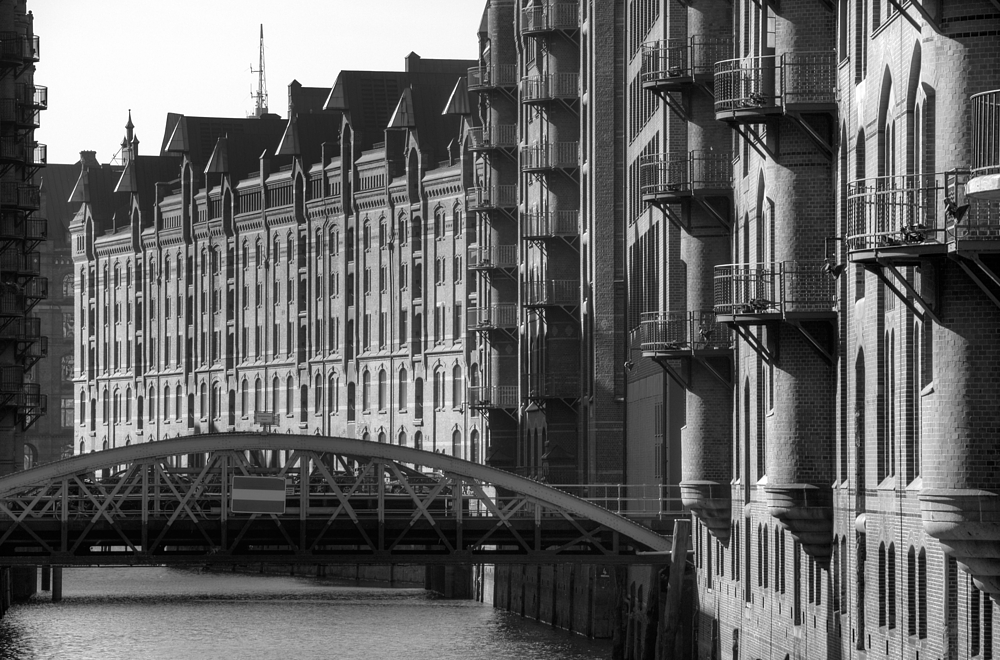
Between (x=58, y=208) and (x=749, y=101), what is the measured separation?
127 m

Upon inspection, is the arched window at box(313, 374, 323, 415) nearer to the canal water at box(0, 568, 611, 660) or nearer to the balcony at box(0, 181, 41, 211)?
the canal water at box(0, 568, 611, 660)

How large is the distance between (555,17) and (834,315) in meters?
38.9

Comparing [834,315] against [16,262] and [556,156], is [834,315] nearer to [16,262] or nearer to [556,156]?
[556,156]

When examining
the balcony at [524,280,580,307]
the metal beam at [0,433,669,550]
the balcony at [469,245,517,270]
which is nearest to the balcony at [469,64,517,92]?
the balcony at [469,245,517,270]

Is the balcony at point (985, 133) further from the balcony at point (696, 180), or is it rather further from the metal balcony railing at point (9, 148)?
the metal balcony railing at point (9, 148)

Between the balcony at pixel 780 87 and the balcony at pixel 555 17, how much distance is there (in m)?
34.9

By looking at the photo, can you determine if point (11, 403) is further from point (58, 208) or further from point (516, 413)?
point (58, 208)

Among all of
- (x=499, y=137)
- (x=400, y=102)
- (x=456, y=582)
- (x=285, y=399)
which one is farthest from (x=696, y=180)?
(x=285, y=399)

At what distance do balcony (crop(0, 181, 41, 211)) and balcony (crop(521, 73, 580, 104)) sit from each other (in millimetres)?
15835

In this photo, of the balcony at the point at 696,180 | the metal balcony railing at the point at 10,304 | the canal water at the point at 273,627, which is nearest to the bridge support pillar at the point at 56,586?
the canal water at the point at 273,627

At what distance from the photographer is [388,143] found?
106 meters

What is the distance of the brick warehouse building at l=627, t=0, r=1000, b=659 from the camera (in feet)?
83.0

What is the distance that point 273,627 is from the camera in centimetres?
7262

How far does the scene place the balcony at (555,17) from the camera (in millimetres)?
72125
